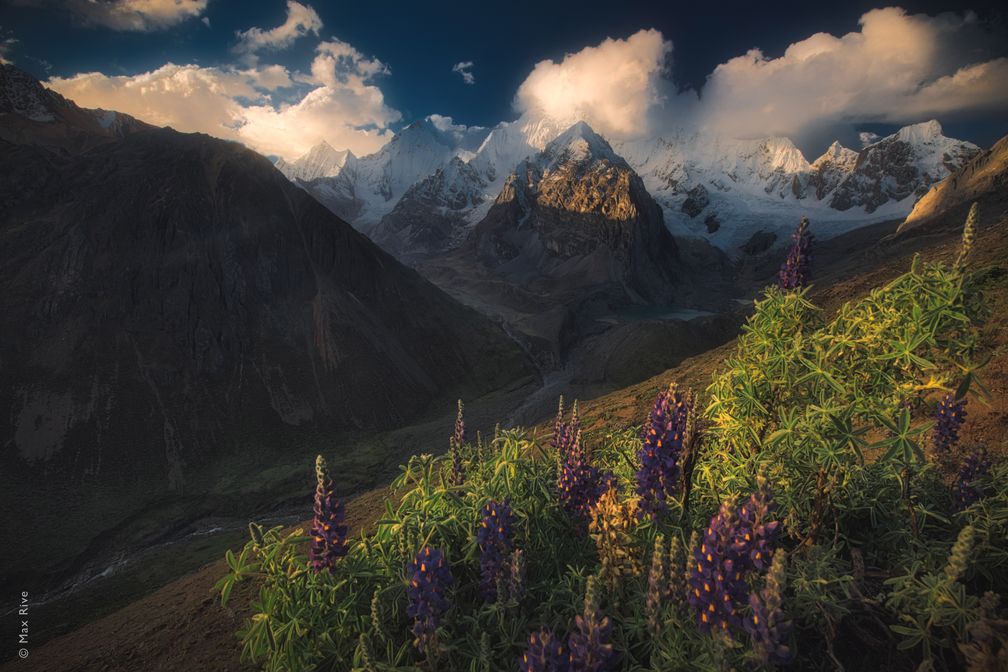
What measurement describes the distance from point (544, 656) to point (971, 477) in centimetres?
593

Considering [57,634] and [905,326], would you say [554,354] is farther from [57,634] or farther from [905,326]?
[905,326]

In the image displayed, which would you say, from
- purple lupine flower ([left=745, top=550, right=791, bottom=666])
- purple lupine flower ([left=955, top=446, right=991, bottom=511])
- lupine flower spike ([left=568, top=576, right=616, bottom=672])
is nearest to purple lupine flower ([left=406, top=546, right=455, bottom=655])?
lupine flower spike ([left=568, top=576, right=616, bottom=672])

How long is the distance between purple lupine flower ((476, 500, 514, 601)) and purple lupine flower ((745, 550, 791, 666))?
2251 mm

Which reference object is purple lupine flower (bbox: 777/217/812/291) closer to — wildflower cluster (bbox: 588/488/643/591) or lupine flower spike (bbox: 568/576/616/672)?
wildflower cluster (bbox: 588/488/643/591)

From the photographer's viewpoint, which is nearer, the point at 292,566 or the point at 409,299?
the point at 292,566

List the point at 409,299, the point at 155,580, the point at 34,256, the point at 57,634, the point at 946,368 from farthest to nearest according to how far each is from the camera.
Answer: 1. the point at 409,299
2. the point at 34,256
3. the point at 155,580
4. the point at 57,634
5. the point at 946,368

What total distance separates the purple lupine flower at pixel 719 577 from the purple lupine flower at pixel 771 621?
0.28 m

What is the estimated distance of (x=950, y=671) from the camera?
11.0ft

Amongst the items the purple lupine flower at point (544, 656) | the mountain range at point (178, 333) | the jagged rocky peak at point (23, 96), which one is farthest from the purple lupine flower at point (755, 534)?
the jagged rocky peak at point (23, 96)

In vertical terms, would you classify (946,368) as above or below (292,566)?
above

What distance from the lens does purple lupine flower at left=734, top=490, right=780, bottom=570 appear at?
12.1 ft

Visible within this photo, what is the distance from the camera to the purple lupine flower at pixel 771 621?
10.5 feet

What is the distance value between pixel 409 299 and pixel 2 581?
208ft

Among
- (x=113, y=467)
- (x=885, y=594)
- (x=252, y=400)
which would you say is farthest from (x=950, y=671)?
(x=252, y=400)
